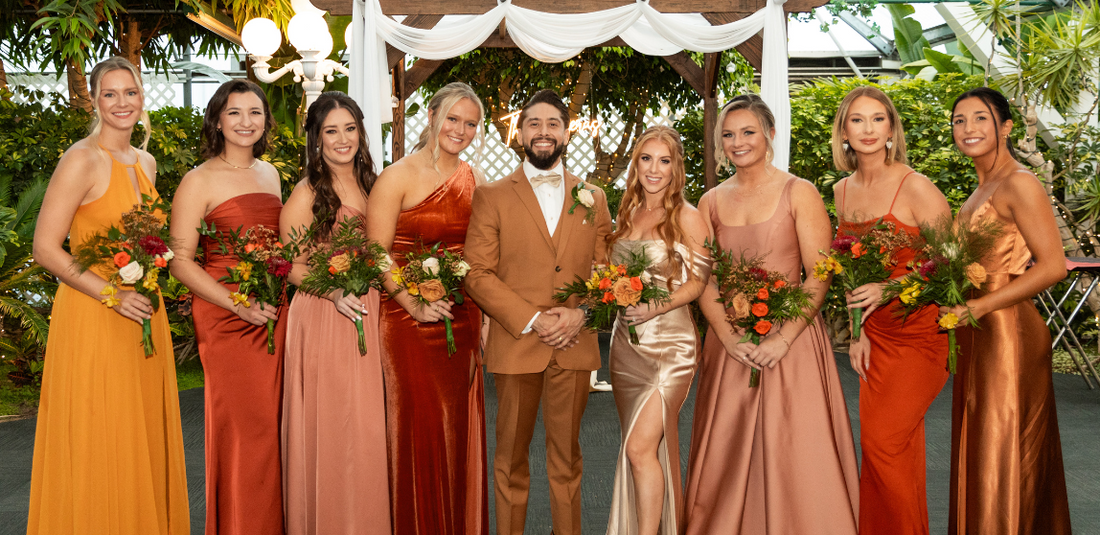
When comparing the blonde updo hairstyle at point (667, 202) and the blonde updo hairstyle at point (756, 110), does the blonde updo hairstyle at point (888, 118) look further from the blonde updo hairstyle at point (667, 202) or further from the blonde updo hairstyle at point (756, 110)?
the blonde updo hairstyle at point (667, 202)

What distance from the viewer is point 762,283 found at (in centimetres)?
317

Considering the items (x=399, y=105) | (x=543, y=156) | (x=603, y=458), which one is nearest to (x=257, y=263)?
(x=543, y=156)

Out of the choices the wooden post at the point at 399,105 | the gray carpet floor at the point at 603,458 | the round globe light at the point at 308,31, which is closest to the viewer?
the gray carpet floor at the point at 603,458

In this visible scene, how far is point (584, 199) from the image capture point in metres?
3.48

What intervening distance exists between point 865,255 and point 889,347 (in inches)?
18.7

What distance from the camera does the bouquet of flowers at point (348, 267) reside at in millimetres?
3244

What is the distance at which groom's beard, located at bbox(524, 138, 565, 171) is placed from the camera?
3.58 meters

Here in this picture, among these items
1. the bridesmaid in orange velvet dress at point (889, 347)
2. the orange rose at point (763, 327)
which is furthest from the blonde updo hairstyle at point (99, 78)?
the bridesmaid in orange velvet dress at point (889, 347)

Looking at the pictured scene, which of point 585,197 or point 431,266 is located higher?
point 585,197

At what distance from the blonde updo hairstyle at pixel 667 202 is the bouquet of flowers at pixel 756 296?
17 centimetres

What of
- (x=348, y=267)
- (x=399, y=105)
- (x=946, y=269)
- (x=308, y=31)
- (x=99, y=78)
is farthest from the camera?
(x=399, y=105)

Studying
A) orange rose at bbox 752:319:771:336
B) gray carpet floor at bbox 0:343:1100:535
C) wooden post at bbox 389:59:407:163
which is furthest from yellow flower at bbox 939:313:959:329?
wooden post at bbox 389:59:407:163

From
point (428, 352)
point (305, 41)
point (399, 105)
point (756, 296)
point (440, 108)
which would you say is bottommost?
point (428, 352)

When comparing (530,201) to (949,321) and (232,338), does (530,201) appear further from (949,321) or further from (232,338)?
(949,321)
